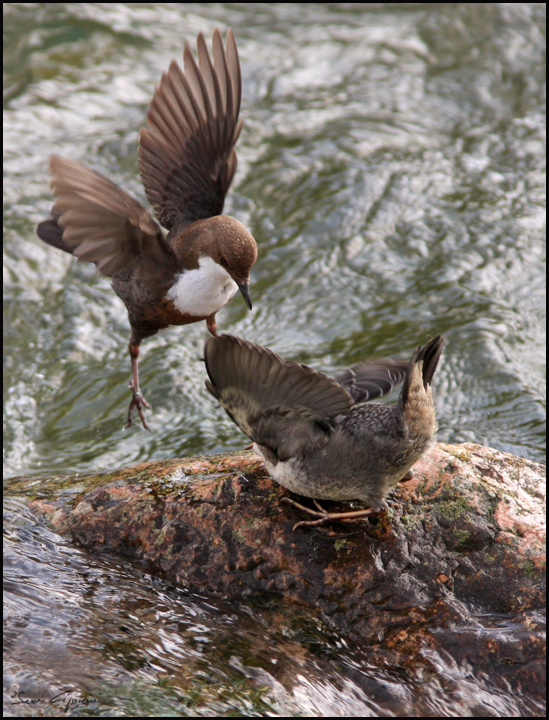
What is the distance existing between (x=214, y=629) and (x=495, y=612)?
3.25 ft

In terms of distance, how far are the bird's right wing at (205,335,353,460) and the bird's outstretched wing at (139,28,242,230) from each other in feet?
5.76

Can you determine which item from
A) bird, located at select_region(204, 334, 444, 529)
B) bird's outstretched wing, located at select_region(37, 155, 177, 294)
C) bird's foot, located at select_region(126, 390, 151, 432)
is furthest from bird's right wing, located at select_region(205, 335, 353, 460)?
bird's foot, located at select_region(126, 390, 151, 432)

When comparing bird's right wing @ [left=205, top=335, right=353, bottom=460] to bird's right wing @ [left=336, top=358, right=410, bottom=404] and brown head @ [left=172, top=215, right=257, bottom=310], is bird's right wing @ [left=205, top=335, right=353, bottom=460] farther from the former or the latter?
brown head @ [left=172, top=215, right=257, bottom=310]

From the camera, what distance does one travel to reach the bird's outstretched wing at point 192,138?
4223mm

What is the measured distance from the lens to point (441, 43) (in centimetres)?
938

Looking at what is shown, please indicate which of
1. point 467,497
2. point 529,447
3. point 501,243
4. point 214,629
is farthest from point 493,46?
point 214,629

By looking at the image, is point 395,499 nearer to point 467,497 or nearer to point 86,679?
point 467,497

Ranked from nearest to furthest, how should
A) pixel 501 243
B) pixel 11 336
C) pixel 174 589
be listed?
pixel 174 589 < pixel 11 336 < pixel 501 243
